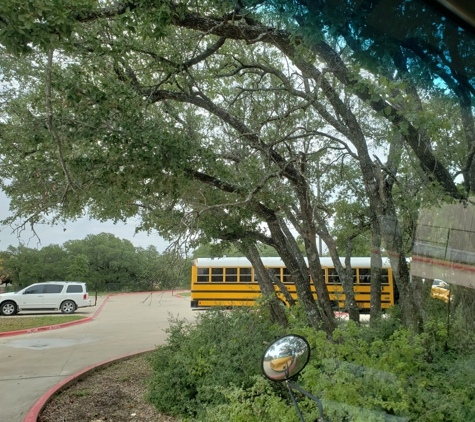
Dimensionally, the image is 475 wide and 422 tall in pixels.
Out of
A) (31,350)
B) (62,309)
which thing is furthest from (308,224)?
(62,309)

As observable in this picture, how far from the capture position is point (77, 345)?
438 inches

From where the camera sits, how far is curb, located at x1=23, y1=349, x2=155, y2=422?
18.7 ft

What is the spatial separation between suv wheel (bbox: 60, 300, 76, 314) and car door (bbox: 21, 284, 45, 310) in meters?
0.63

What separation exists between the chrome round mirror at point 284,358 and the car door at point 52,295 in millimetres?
8758

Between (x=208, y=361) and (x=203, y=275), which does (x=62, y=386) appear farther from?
(x=203, y=275)

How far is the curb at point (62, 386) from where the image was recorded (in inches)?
225

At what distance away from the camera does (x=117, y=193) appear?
6.48m

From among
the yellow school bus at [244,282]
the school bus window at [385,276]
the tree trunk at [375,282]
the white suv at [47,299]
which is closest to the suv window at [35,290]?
the white suv at [47,299]

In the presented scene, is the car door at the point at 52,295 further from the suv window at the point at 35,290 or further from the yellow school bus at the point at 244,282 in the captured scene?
the yellow school bus at the point at 244,282

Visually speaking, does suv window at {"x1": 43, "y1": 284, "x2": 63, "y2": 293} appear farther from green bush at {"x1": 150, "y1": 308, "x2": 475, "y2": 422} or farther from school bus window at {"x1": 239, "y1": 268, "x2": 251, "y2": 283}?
school bus window at {"x1": 239, "y1": 268, "x2": 251, "y2": 283}

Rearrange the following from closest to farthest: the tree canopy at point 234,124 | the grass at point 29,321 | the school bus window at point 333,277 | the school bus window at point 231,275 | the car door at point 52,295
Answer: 1. the tree canopy at point 234,124
2. the school bus window at point 333,277
3. the car door at point 52,295
4. the grass at point 29,321
5. the school bus window at point 231,275

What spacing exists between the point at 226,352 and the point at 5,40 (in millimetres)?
4316

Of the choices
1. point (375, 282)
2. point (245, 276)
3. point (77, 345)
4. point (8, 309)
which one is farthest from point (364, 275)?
point (8, 309)

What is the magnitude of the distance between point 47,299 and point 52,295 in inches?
23.3
